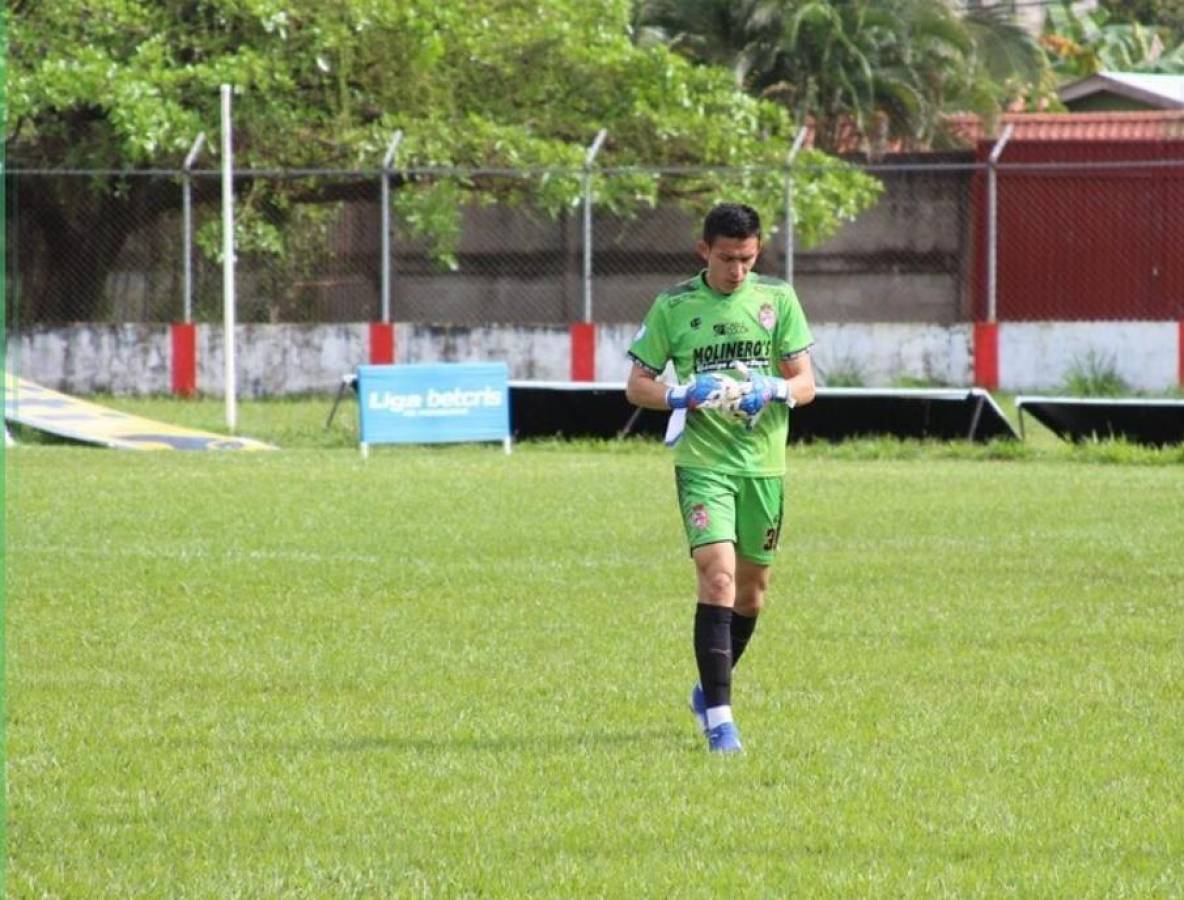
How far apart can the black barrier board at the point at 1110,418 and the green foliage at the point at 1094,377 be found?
4209 mm

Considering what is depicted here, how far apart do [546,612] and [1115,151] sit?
23669 mm

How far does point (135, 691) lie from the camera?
9.31 m

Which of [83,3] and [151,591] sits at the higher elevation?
[83,3]

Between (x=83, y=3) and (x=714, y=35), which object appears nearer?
(x=83, y=3)

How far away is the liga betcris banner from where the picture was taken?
2252 centimetres

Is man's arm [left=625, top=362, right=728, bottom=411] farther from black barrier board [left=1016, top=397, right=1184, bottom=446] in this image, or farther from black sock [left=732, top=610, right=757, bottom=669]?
black barrier board [left=1016, top=397, right=1184, bottom=446]

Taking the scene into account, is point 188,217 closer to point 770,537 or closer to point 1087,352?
point 1087,352

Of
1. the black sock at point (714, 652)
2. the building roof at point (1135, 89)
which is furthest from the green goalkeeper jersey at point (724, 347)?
the building roof at point (1135, 89)

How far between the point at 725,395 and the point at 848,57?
33.9m

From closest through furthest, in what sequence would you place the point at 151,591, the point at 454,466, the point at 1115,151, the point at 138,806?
1. the point at 138,806
2. the point at 151,591
3. the point at 454,466
4. the point at 1115,151

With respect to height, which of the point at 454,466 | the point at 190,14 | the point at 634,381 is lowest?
the point at 454,466

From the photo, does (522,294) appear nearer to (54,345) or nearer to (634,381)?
(54,345)

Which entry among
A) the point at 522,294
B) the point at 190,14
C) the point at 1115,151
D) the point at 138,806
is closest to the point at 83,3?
the point at 190,14

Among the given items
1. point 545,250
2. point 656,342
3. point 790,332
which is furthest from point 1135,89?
point 656,342
